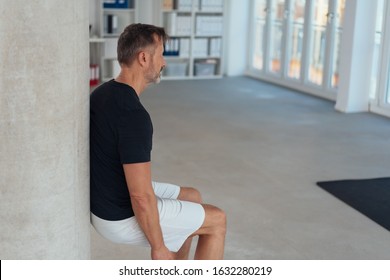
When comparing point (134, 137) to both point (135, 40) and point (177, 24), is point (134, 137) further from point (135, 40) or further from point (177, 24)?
point (177, 24)

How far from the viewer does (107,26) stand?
9.88m

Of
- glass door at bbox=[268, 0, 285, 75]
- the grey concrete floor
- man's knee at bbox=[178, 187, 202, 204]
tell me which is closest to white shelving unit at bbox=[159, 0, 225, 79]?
glass door at bbox=[268, 0, 285, 75]

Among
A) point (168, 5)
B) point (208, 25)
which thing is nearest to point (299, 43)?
point (208, 25)

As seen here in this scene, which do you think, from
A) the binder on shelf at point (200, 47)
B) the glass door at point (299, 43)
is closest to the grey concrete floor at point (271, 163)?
the glass door at point (299, 43)

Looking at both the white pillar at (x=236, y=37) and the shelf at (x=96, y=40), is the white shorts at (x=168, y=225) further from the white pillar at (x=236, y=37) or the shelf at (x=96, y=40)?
the white pillar at (x=236, y=37)

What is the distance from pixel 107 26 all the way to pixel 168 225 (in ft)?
25.0

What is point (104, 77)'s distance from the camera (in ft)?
33.3

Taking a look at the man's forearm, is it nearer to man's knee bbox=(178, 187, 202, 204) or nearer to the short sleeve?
the short sleeve

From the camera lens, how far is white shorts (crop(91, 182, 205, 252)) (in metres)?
2.60

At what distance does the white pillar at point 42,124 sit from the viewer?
2.09 m

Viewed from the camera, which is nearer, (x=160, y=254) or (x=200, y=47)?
(x=160, y=254)

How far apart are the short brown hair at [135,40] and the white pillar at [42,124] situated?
25 cm

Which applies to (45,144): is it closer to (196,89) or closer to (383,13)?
(383,13)

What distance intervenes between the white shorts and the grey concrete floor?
Result: 3.53 ft
